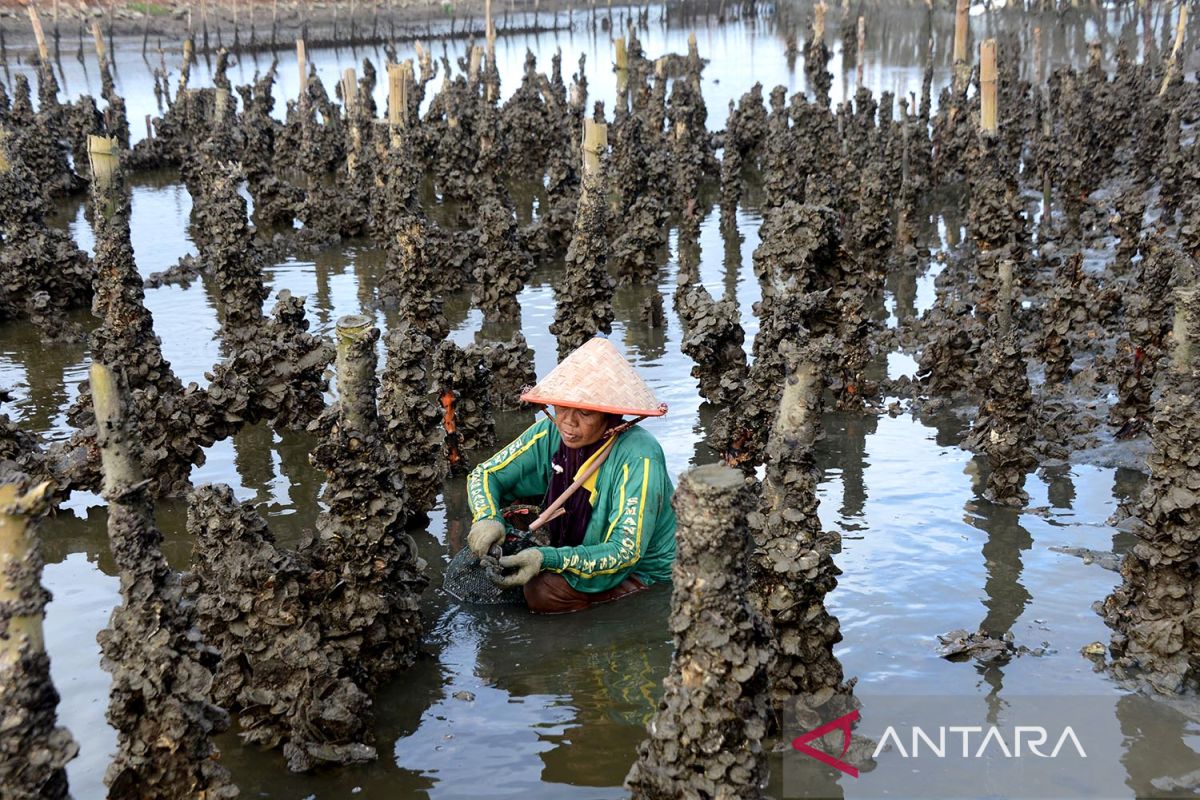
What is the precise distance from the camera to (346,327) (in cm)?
615

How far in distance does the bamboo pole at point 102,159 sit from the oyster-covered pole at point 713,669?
29.6 feet

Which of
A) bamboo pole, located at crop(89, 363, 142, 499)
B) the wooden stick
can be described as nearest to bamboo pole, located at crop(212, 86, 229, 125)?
the wooden stick

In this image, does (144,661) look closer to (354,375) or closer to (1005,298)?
(354,375)

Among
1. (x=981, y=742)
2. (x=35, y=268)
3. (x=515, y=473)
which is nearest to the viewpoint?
(x=981, y=742)

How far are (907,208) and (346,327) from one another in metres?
11.5

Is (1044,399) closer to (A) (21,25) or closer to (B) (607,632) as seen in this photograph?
(B) (607,632)

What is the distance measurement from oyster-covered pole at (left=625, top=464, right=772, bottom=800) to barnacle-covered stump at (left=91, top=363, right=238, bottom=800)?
1.92 m

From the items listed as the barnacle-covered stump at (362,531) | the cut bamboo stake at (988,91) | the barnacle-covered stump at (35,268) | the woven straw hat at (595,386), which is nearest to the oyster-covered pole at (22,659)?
the barnacle-covered stump at (362,531)

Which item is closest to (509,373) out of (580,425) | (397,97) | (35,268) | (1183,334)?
(580,425)

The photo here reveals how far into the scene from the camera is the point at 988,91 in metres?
15.7

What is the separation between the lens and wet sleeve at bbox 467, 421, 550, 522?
262 inches

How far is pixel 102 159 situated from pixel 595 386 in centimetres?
762

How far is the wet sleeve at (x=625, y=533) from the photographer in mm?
6293

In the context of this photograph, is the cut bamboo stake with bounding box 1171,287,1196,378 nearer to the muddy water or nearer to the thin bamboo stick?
the muddy water
